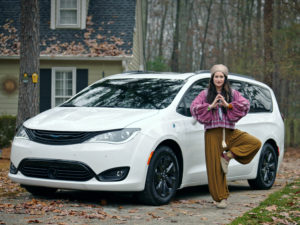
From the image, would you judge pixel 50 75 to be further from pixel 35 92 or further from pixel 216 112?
pixel 216 112

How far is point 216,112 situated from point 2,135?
12.4 meters

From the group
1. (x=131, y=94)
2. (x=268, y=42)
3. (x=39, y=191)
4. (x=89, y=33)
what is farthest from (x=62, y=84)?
(x=39, y=191)

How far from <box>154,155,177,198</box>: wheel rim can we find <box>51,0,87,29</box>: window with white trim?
46.5 ft

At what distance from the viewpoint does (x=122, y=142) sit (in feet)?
23.4

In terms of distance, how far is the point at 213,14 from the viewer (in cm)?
4750

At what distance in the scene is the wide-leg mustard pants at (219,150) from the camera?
25.2 ft

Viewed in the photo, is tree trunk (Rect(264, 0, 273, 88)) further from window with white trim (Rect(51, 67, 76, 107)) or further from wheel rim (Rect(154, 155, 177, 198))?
wheel rim (Rect(154, 155, 177, 198))

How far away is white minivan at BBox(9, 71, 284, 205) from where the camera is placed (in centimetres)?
714

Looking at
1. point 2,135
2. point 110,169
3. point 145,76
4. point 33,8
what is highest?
point 33,8

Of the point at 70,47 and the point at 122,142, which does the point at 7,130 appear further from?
the point at 122,142

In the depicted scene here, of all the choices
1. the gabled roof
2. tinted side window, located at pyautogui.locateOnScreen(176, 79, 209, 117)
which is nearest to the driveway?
tinted side window, located at pyautogui.locateOnScreen(176, 79, 209, 117)

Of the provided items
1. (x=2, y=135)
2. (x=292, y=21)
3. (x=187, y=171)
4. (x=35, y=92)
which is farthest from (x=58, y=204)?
(x=292, y=21)

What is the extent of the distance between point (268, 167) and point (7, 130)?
10.9 metres

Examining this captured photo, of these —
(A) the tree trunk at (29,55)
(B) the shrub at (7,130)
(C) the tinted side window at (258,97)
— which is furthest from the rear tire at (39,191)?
(B) the shrub at (7,130)
